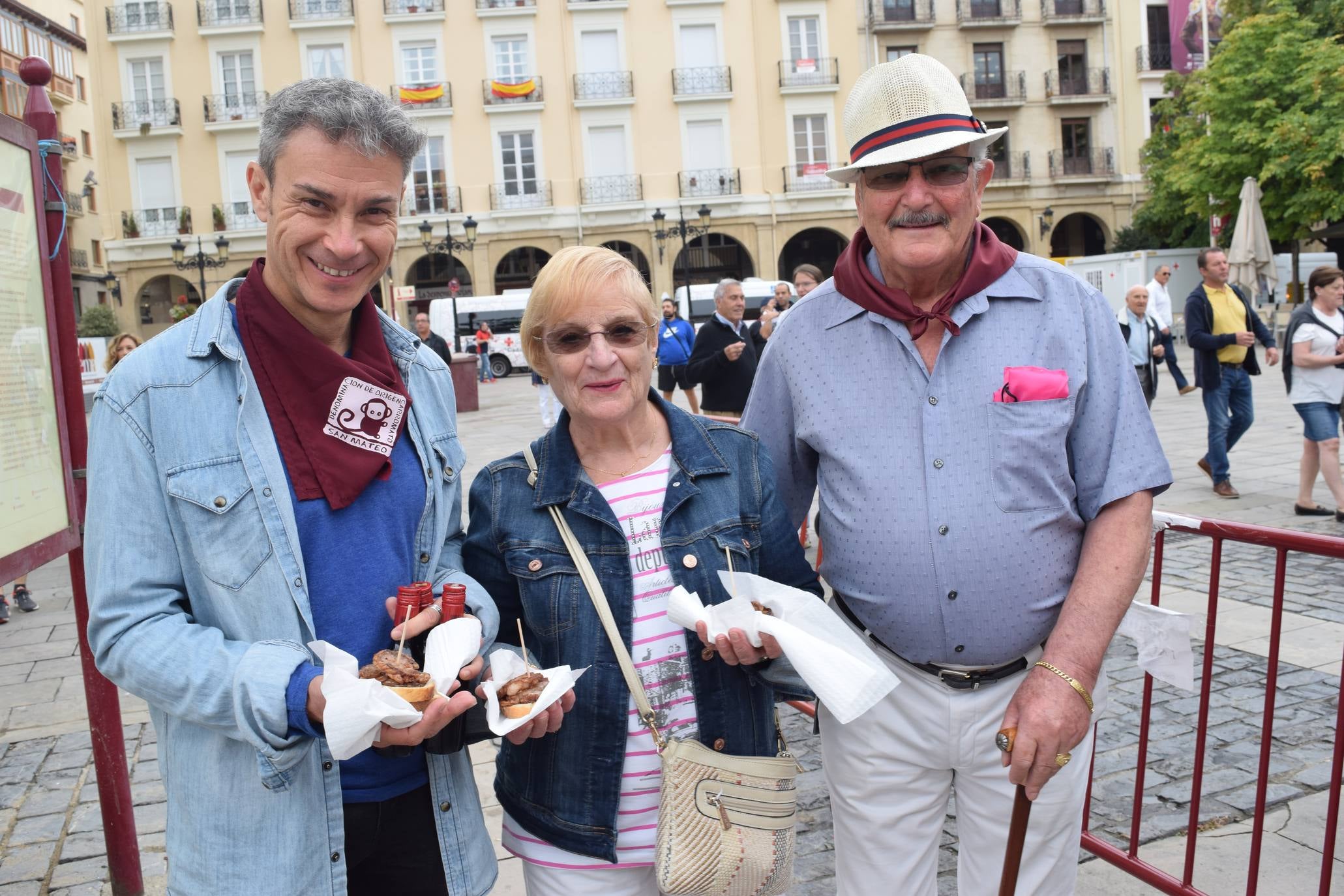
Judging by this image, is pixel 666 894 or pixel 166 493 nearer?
pixel 166 493

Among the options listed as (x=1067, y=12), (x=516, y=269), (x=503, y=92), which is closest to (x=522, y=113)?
(x=503, y=92)

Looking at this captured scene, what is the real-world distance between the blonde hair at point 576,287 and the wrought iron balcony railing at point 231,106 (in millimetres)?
36966

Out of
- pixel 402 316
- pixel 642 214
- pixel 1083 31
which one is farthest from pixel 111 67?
pixel 1083 31

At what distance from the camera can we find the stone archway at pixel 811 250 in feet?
129

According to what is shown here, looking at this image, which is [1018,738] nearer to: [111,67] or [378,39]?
[378,39]

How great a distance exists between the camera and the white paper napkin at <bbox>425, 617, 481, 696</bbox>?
172cm

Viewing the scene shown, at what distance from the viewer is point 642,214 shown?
36.0 m

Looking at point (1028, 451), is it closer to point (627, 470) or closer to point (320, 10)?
point (627, 470)

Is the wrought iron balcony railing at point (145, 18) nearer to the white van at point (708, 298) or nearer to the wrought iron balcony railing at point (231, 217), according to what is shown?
the wrought iron balcony railing at point (231, 217)

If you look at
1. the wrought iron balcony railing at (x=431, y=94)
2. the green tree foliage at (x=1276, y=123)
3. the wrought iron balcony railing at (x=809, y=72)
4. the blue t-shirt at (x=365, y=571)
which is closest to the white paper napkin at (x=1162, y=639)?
the blue t-shirt at (x=365, y=571)

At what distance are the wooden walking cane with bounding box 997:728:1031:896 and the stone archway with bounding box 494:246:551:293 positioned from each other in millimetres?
37639

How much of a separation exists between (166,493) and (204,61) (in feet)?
128

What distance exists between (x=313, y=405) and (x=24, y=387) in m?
1.88

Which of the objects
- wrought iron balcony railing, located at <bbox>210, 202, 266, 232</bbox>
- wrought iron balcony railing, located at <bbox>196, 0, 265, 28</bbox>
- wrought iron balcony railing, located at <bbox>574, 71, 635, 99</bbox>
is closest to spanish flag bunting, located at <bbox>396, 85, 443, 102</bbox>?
wrought iron balcony railing, located at <bbox>574, 71, 635, 99</bbox>
